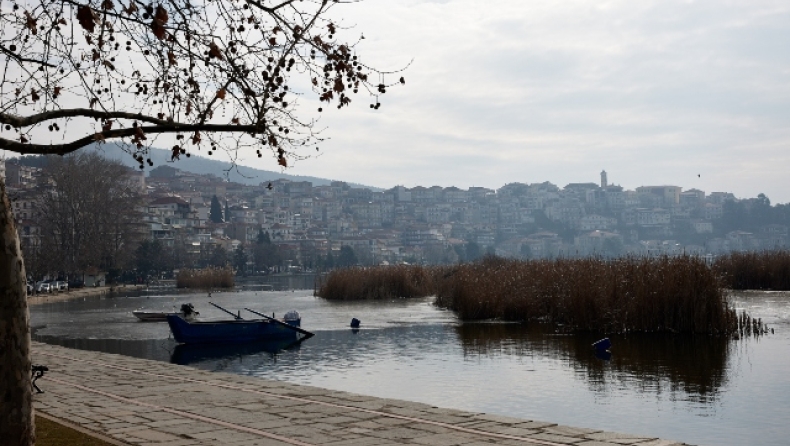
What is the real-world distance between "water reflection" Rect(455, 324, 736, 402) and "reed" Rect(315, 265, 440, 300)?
17979mm

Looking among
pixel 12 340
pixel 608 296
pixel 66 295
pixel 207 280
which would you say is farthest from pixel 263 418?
pixel 207 280

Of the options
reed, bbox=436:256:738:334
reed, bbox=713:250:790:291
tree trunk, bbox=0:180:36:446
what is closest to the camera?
tree trunk, bbox=0:180:36:446

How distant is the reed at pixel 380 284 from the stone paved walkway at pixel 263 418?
2962cm

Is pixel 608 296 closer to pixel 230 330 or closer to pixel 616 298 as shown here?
pixel 616 298

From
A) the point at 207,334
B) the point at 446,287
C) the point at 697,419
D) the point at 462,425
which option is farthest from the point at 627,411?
the point at 446,287

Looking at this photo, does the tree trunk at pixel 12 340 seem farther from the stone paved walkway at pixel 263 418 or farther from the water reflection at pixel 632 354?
the water reflection at pixel 632 354

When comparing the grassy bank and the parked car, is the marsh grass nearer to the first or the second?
the grassy bank

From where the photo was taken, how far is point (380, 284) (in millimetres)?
45250

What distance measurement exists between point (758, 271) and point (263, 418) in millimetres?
32583

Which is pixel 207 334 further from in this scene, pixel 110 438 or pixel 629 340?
pixel 110 438

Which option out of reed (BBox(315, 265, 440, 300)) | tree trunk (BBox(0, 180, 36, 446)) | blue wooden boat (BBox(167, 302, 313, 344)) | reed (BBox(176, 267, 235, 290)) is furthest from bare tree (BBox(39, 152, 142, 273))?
tree trunk (BBox(0, 180, 36, 446))

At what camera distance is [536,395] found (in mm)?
15977

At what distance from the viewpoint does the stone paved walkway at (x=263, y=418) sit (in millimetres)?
9719

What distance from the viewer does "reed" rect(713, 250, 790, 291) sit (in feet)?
126
